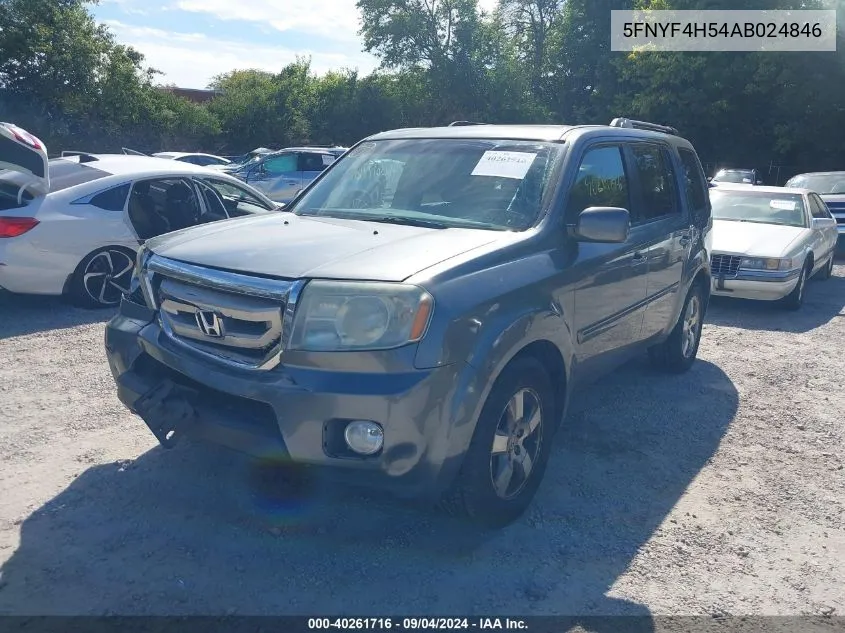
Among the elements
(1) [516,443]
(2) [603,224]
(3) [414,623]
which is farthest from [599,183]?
(3) [414,623]

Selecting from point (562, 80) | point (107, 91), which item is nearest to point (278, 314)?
point (107, 91)

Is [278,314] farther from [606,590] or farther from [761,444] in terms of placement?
[761,444]

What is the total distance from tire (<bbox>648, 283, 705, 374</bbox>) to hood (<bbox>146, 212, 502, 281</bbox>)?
109 inches

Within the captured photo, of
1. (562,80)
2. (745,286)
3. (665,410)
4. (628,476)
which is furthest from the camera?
(562,80)

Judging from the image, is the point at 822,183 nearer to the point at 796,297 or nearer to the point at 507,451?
the point at 796,297

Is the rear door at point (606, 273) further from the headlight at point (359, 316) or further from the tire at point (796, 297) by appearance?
the tire at point (796, 297)

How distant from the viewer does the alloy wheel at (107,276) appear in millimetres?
7160

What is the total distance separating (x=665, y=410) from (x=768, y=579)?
2.14m

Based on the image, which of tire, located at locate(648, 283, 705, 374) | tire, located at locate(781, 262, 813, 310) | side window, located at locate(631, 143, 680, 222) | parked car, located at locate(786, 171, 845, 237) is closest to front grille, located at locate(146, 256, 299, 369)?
side window, located at locate(631, 143, 680, 222)

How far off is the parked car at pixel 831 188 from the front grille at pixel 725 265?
7.58 m

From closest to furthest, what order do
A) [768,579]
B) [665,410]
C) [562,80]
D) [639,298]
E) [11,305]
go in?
1. [768,579]
2. [639,298]
3. [665,410]
4. [11,305]
5. [562,80]

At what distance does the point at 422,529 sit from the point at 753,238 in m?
7.35

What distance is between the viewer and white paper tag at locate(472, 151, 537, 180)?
4.05 metres

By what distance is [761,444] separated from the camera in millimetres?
4777
